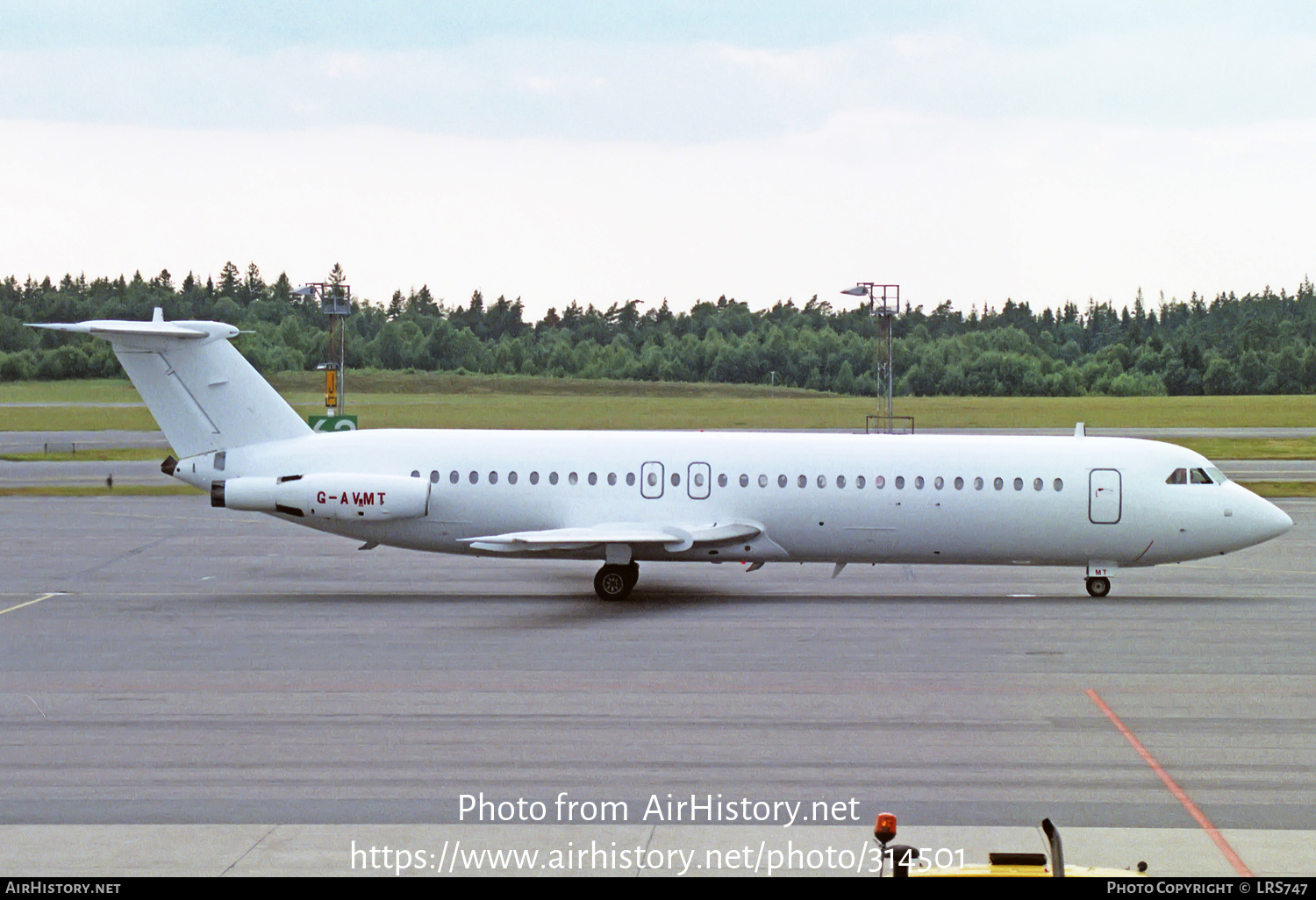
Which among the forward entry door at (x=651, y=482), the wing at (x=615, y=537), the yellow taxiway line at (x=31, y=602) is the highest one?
the forward entry door at (x=651, y=482)

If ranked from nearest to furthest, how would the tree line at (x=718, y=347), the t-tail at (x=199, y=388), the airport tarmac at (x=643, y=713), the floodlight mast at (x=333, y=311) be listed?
the airport tarmac at (x=643, y=713) → the t-tail at (x=199, y=388) → the floodlight mast at (x=333, y=311) → the tree line at (x=718, y=347)

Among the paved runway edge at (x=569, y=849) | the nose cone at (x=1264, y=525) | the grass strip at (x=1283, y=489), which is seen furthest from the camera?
the grass strip at (x=1283, y=489)

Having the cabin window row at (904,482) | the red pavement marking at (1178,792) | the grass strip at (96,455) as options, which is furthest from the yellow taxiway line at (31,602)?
the grass strip at (96,455)

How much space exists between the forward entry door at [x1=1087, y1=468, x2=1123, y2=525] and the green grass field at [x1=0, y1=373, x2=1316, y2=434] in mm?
48823

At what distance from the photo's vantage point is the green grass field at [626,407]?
93.4m

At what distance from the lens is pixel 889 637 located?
21.4m

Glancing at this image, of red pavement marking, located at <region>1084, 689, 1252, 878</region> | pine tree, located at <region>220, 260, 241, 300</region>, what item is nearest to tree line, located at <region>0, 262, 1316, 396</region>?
pine tree, located at <region>220, 260, 241, 300</region>

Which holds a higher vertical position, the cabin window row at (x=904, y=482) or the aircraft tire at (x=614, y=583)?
the cabin window row at (x=904, y=482)

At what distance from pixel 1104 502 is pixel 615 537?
896 centimetres

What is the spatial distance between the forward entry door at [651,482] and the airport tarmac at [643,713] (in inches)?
74.4

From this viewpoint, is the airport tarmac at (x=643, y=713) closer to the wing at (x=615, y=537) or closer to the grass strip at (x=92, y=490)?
the wing at (x=615, y=537)

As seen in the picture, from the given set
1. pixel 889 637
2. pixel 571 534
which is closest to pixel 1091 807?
pixel 889 637

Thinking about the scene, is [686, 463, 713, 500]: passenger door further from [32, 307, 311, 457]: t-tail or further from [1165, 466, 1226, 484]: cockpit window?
[1165, 466, 1226, 484]: cockpit window

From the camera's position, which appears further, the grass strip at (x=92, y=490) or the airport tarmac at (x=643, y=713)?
Result: the grass strip at (x=92, y=490)
